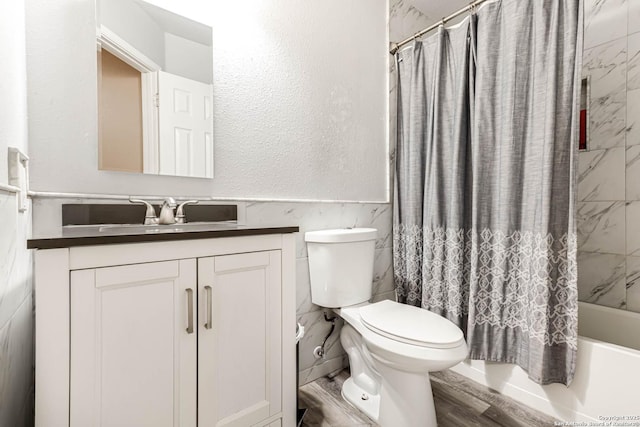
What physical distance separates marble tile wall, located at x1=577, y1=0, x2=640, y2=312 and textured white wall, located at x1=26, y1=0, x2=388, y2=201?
4.21ft

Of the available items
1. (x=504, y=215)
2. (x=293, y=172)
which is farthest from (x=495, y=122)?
(x=293, y=172)

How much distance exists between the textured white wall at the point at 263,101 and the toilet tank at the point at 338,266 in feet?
0.99

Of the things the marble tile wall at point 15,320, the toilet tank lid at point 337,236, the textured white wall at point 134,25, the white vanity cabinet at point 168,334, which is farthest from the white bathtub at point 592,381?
the textured white wall at point 134,25

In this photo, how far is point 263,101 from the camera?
162 cm

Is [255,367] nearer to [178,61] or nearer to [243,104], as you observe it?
[243,104]

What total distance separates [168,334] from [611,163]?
251cm

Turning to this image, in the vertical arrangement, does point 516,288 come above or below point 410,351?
above

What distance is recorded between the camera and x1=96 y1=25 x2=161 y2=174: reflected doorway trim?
4.20 feet

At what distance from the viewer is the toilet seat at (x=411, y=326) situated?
1.22m

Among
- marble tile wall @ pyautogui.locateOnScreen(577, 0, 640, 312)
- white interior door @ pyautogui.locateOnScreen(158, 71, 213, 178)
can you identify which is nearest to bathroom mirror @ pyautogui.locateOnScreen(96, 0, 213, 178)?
white interior door @ pyautogui.locateOnScreen(158, 71, 213, 178)

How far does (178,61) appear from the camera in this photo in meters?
1.39

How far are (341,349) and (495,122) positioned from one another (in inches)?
60.7

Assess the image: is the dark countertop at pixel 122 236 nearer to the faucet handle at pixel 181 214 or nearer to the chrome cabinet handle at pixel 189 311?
the chrome cabinet handle at pixel 189 311

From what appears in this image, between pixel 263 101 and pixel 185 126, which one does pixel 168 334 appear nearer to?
pixel 185 126
